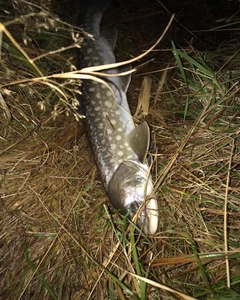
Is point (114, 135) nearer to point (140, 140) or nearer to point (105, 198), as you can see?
point (140, 140)

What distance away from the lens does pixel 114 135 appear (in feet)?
7.30

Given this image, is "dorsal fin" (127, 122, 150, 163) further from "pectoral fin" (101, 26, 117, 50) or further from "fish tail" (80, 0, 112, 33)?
"fish tail" (80, 0, 112, 33)

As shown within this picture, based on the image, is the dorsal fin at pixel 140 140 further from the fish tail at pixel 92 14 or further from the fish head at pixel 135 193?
the fish tail at pixel 92 14

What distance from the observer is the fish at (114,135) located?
2061 millimetres

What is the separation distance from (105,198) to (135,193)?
11.2 inches

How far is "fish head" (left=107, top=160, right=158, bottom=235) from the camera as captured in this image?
6.53 ft

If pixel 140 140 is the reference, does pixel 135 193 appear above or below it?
below

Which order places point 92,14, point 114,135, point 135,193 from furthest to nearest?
point 92,14 < point 114,135 < point 135,193

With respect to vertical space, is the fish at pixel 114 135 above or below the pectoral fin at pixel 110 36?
below

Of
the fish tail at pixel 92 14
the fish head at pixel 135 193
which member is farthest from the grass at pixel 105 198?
the fish tail at pixel 92 14

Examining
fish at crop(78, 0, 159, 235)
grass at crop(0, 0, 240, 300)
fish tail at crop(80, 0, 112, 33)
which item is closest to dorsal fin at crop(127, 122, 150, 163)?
fish at crop(78, 0, 159, 235)

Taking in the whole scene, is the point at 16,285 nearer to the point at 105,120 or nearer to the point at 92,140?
the point at 92,140

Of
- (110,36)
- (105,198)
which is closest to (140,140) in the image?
(105,198)

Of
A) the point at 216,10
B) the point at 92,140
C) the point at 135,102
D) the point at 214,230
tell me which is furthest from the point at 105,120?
the point at 216,10
